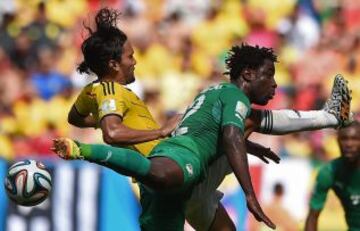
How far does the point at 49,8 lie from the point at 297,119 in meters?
10.2

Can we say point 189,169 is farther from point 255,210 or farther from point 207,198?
point 207,198

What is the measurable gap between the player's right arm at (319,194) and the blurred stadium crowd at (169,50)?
16.5ft

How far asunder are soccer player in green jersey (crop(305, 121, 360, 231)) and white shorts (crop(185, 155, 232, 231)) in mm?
1347

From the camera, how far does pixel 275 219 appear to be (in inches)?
476

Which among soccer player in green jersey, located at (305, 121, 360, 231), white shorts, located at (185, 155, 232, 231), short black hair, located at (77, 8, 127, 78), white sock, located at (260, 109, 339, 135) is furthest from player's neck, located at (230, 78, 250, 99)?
soccer player in green jersey, located at (305, 121, 360, 231)

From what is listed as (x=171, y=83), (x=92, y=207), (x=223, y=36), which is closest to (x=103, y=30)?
(x=92, y=207)

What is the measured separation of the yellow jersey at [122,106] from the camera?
763 centimetres

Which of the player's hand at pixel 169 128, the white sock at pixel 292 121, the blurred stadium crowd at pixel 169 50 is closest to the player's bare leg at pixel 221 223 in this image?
the white sock at pixel 292 121

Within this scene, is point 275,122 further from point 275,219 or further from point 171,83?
point 171,83

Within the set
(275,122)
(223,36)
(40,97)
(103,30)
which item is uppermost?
(223,36)

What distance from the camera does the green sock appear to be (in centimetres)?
672

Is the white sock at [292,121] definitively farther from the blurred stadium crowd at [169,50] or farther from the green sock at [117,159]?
the blurred stadium crowd at [169,50]

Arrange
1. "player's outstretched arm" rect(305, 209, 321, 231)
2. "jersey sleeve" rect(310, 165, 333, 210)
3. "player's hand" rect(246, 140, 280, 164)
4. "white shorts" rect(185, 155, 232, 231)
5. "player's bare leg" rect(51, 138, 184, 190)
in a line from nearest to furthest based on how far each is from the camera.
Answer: "player's bare leg" rect(51, 138, 184, 190)
"white shorts" rect(185, 155, 232, 231)
"player's hand" rect(246, 140, 280, 164)
"player's outstretched arm" rect(305, 209, 321, 231)
"jersey sleeve" rect(310, 165, 333, 210)

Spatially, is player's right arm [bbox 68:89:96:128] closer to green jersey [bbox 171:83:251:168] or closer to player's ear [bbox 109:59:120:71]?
player's ear [bbox 109:59:120:71]
